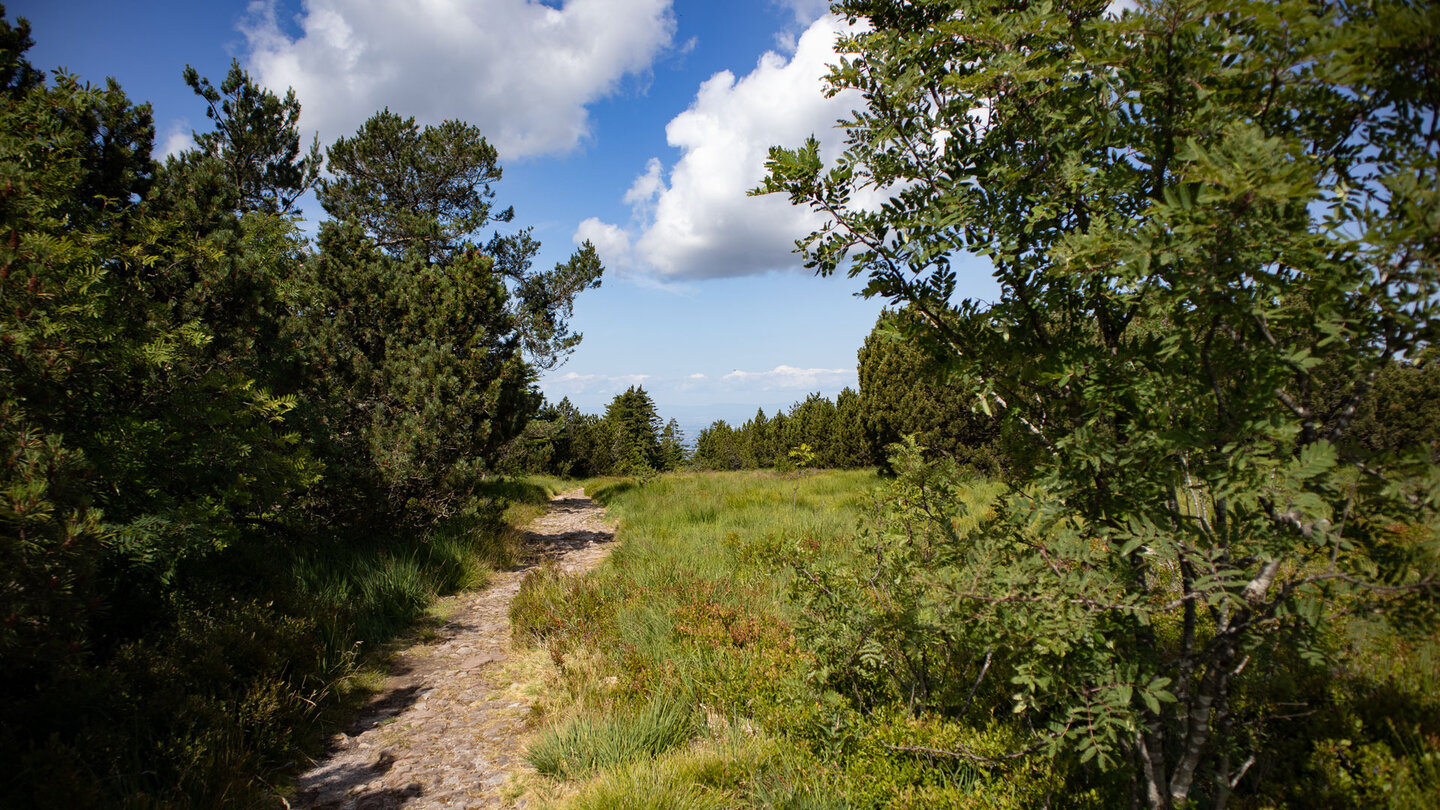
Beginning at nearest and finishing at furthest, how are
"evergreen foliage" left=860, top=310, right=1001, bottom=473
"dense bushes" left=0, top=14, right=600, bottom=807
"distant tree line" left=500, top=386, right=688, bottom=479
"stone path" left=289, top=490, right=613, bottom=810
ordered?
"dense bushes" left=0, top=14, right=600, bottom=807, "stone path" left=289, top=490, right=613, bottom=810, "evergreen foliage" left=860, top=310, right=1001, bottom=473, "distant tree line" left=500, top=386, right=688, bottom=479

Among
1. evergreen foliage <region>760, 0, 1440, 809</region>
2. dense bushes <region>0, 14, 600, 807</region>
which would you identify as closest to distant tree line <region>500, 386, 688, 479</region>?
dense bushes <region>0, 14, 600, 807</region>

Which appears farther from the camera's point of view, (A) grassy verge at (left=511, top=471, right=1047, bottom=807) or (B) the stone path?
(B) the stone path

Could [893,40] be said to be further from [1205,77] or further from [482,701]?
[482,701]

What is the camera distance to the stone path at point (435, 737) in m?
3.38

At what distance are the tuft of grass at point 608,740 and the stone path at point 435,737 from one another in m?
0.32

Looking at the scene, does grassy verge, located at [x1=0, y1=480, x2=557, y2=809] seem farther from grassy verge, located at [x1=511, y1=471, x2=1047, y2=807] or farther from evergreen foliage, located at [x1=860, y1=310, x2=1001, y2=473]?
evergreen foliage, located at [x1=860, y1=310, x2=1001, y2=473]

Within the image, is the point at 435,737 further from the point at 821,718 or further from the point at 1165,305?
the point at 1165,305

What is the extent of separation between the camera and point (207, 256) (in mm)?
4512

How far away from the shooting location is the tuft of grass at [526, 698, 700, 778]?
3395mm

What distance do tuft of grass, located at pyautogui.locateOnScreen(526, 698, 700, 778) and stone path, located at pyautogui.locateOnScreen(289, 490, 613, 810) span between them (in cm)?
32

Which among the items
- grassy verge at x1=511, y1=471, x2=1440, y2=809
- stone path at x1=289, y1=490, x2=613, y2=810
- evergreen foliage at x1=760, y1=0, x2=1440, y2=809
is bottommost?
stone path at x1=289, y1=490, x2=613, y2=810

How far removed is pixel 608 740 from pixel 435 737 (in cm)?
144

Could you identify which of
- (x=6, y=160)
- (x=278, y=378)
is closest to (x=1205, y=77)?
(x=6, y=160)

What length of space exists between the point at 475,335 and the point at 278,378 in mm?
2745
